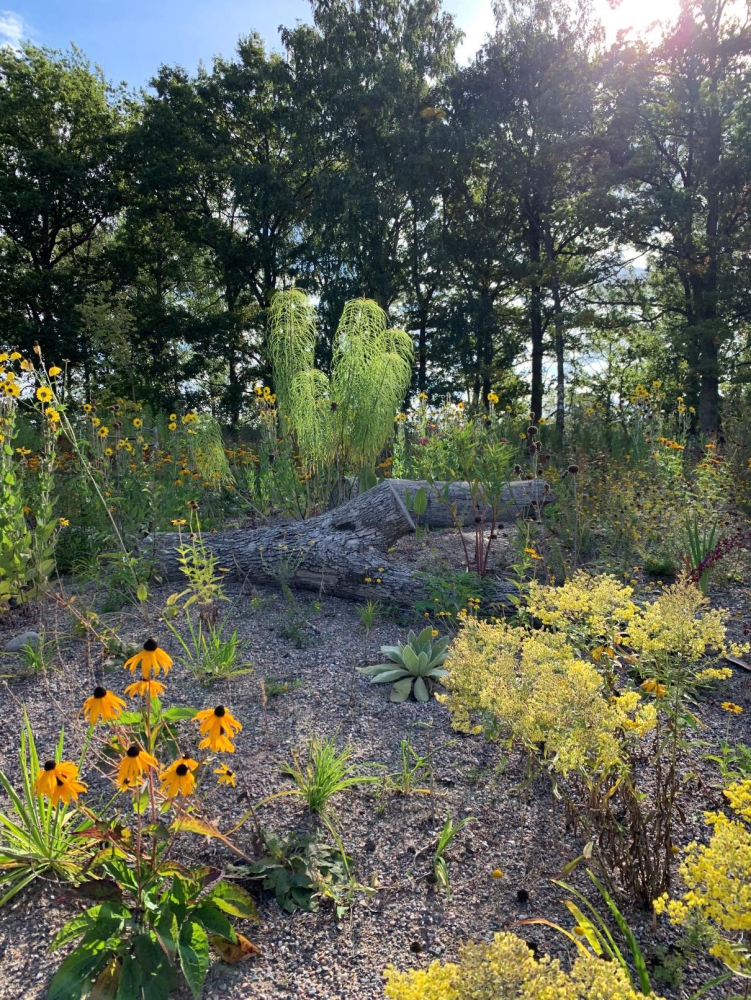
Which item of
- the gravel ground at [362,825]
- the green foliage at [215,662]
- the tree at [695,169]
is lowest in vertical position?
the gravel ground at [362,825]

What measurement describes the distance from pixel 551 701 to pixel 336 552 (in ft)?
8.62

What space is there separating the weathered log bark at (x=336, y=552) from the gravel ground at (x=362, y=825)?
581mm

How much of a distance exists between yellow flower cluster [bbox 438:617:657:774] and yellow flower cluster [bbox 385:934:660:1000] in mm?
490

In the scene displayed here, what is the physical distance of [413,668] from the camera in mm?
2795

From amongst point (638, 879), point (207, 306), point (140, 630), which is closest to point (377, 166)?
point (207, 306)

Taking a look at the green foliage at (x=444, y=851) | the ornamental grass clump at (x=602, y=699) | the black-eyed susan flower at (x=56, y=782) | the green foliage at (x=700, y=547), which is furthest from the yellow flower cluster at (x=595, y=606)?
the green foliage at (x=700, y=547)

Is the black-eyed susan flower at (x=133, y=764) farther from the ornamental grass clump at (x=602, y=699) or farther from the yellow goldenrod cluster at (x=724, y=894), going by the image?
the yellow goldenrod cluster at (x=724, y=894)

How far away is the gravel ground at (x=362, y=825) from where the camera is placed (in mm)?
1511

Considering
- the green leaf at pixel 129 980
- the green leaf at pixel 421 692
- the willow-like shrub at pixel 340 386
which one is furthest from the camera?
the willow-like shrub at pixel 340 386

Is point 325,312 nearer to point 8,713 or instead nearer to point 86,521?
point 86,521

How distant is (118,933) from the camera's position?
142 cm

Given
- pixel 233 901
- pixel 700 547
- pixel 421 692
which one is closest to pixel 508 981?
pixel 233 901

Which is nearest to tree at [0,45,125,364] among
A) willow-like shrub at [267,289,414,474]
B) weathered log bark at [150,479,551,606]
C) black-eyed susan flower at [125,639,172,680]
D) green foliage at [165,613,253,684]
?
willow-like shrub at [267,289,414,474]

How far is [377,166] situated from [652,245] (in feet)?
24.9
